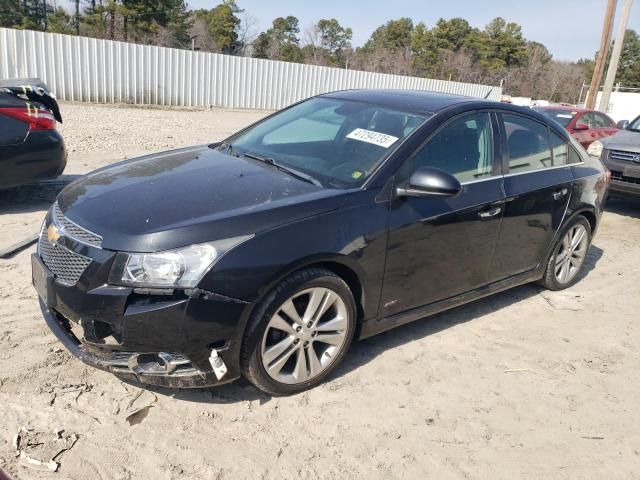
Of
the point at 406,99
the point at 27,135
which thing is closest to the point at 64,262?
the point at 406,99

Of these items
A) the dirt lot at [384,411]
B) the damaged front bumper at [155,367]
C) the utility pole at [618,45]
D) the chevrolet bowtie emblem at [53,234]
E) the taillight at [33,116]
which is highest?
the utility pole at [618,45]

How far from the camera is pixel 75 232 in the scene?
292cm

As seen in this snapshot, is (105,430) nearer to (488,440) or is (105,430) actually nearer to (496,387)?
(488,440)

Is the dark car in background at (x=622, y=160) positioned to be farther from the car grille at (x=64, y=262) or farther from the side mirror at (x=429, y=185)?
the car grille at (x=64, y=262)

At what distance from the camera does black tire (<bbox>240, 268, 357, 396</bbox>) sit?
284 centimetres

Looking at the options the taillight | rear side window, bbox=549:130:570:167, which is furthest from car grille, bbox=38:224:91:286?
rear side window, bbox=549:130:570:167

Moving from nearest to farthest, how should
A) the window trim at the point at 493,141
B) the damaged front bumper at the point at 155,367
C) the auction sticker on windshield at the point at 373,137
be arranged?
the damaged front bumper at the point at 155,367
the auction sticker on windshield at the point at 373,137
the window trim at the point at 493,141

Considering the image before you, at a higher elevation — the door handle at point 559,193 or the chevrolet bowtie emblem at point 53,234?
the door handle at point 559,193

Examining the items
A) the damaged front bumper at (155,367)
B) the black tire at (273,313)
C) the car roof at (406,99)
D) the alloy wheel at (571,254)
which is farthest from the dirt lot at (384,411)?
the car roof at (406,99)

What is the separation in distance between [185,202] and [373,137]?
4.51 feet

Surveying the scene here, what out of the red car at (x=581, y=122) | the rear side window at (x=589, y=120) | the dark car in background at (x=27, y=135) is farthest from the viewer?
the rear side window at (x=589, y=120)

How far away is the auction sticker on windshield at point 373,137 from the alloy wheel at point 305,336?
1088 millimetres

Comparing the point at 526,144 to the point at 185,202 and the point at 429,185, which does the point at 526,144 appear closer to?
the point at 429,185

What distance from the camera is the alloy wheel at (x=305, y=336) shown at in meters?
2.97
